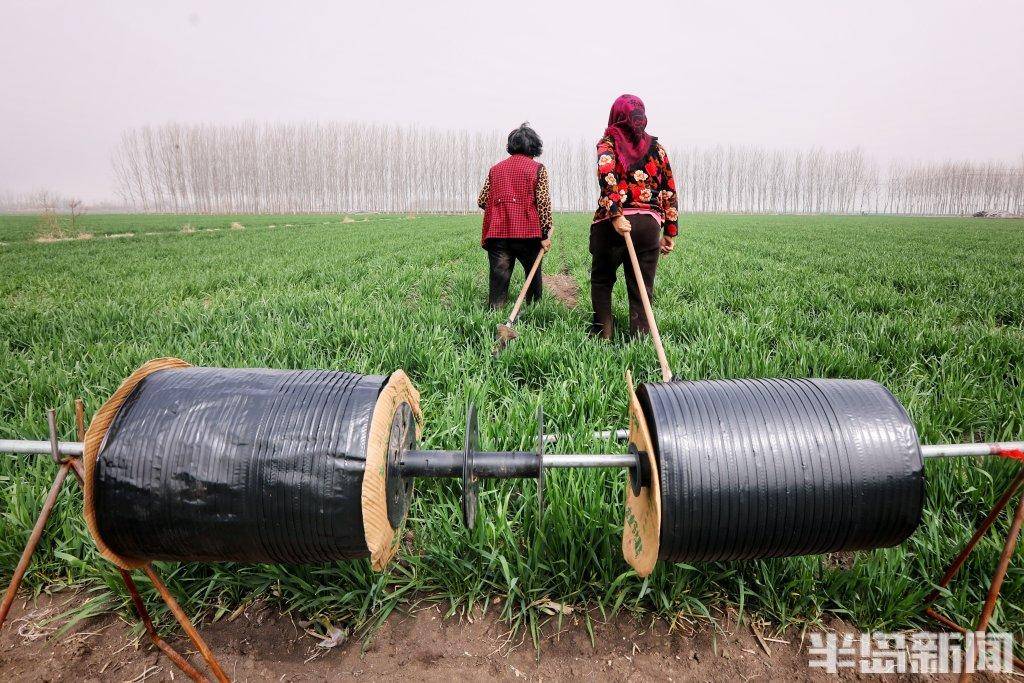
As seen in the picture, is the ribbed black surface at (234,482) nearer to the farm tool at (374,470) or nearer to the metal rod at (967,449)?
the farm tool at (374,470)

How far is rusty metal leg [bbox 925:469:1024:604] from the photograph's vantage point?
1.29m

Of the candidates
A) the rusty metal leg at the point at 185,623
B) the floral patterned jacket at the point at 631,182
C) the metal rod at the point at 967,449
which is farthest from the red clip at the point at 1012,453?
the floral patterned jacket at the point at 631,182

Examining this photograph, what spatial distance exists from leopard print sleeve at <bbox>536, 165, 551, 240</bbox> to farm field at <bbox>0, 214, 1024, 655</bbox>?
29.4 inches

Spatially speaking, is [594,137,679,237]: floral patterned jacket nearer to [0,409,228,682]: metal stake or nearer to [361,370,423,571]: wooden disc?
[361,370,423,571]: wooden disc

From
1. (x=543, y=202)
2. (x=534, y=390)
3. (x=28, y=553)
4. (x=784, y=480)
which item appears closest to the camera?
(x=28, y=553)

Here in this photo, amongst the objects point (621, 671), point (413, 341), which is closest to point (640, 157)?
point (413, 341)

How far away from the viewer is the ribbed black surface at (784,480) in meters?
1.27

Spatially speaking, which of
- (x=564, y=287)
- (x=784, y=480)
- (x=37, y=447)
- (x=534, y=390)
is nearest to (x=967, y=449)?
(x=784, y=480)

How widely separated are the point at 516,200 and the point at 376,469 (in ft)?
12.8

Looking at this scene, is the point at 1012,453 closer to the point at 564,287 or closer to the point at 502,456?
the point at 502,456

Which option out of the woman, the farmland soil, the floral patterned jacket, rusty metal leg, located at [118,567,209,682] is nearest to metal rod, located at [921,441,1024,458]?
the farmland soil

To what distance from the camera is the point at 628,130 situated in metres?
3.62

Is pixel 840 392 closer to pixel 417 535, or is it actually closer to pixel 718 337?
pixel 417 535

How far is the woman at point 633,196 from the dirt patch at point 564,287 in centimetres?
218
